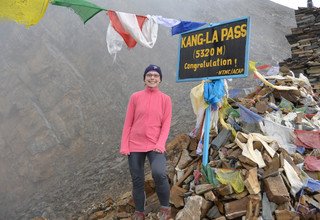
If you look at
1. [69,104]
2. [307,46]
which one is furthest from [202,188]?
[69,104]

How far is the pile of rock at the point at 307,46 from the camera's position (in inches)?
394

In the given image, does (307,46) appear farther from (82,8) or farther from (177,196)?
(82,8)

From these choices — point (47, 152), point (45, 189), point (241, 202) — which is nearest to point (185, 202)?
point (241, 202)

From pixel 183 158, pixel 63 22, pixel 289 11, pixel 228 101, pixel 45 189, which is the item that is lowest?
pixel 45 189

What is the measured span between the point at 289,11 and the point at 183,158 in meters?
25.6

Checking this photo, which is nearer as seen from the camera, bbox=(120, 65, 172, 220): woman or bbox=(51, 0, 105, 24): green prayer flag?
bbox=(120, 65, 172, 220): woman

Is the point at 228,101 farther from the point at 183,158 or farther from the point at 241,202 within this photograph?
the point at 241,202

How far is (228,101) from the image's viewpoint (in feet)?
22.7

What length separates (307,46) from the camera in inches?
431

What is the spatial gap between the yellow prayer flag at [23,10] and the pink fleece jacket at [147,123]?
6.23ft

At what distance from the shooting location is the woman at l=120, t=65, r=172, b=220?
4.26 meters

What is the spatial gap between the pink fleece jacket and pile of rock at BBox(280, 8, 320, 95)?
6.63 m

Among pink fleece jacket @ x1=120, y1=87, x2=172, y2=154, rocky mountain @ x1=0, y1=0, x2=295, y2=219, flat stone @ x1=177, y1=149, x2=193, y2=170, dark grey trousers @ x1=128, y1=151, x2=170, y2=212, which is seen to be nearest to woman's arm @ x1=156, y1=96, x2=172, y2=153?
pink fleece jacket @ x1=120, y1=87, x2=172, y2=154

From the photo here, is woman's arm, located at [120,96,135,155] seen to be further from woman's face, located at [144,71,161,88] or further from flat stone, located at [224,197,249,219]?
flat stone, located at [224,197,249,219]
